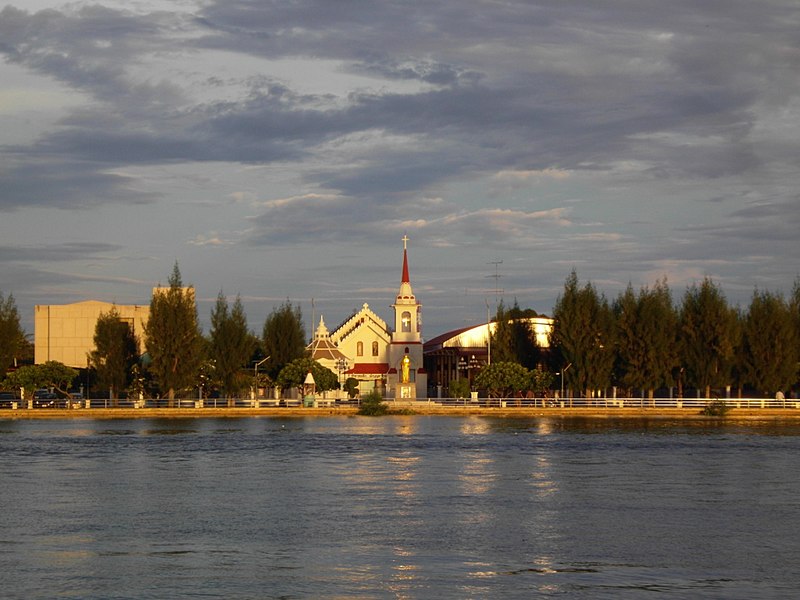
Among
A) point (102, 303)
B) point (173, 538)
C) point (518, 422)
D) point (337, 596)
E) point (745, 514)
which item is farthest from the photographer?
point (102, 303)

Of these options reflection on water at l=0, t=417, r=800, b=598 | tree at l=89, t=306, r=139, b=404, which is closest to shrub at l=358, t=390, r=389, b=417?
tree at l=89, t=306, r=139, b=404

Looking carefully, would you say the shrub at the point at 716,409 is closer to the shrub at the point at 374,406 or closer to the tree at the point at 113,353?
the shrub at the point at 374,406

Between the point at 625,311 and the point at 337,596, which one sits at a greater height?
the point at 625,311

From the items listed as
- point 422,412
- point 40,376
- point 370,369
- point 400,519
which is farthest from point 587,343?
point 400,519

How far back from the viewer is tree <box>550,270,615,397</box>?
92000mm

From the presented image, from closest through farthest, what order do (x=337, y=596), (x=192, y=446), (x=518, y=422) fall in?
(x=337, y=596), (x=192, y=446), (x=518, y=422)

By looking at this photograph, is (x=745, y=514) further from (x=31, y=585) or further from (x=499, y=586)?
(x=31, y=585)

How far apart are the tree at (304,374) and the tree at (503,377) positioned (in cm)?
1195

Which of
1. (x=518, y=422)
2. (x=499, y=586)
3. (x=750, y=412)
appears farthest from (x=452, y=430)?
(x=499, y=586)

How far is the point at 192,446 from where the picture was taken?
57.6 metres

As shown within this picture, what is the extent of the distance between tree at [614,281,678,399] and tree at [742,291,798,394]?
556cm

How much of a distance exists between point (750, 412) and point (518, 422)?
17269 millimetres

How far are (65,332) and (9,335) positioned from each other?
817 inches

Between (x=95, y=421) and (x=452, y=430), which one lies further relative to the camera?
(x=95, y=421)
